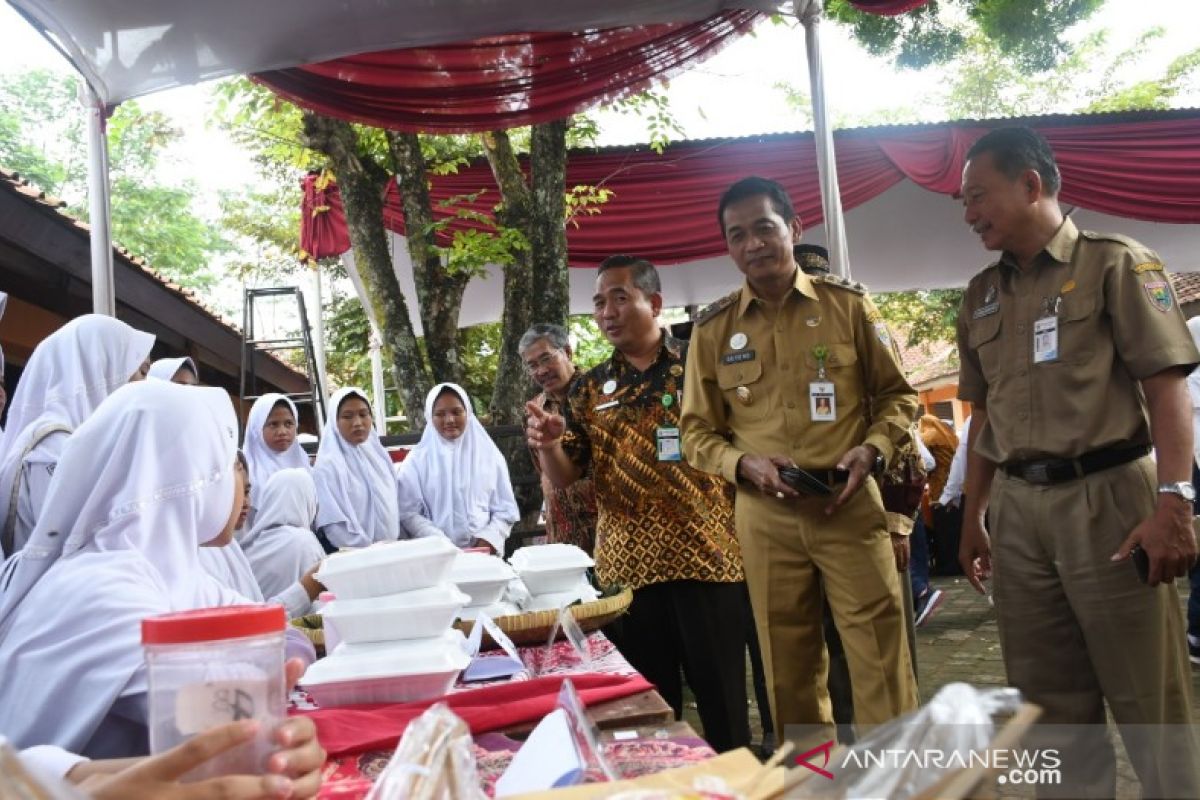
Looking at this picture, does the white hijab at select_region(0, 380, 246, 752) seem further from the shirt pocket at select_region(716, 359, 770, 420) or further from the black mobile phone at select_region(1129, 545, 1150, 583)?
the black mobile phone at select_region(1129, 545, 1150, 583)

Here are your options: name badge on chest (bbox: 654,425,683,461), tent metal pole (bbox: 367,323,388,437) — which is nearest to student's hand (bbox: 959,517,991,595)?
name badge on chest (bbox: 654,425,683,461)

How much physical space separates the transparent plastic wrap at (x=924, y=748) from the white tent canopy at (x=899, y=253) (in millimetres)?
6363

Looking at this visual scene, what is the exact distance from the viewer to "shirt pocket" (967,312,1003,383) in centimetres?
223

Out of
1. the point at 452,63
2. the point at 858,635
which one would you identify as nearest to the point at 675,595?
the point at 858,635

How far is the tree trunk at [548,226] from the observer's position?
5695 millimetres

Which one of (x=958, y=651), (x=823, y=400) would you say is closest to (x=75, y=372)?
(x=823, y=400)

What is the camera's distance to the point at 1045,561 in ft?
6.85

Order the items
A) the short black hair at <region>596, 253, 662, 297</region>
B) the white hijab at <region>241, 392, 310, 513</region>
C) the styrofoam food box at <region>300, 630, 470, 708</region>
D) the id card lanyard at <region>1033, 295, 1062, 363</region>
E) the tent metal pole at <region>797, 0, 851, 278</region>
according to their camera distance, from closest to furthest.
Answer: the styrofoam food box at <region>300, 630, 470, 708</region> → the id card lanyard at <region>1033, 295, 1062, 363</region> → the short black hair at <region>596, 253, 662, 297</region> → the tent metal pole at <region>797, 0, 851, 278</region> → the white hijab at <region>241, 392, 310, 513</region>

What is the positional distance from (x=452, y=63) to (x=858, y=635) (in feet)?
8.75

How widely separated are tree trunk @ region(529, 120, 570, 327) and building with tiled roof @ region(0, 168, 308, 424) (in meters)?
2.45

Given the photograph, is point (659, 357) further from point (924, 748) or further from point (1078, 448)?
point (924, 748)

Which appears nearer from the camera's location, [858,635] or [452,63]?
[858,635]

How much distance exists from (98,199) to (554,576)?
90.0 inches

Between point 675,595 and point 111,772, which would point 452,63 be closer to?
point 675,595
